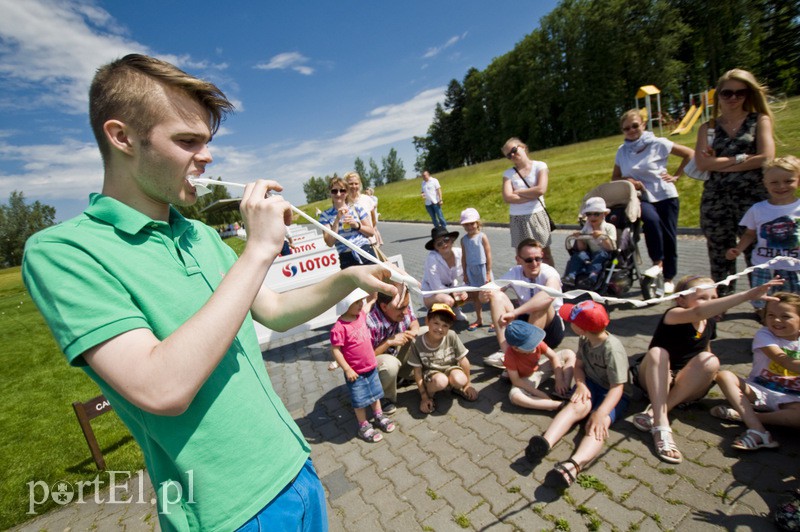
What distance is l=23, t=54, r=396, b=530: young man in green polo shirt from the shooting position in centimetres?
85

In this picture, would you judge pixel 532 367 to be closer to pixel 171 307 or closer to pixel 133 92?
pixel 171 307

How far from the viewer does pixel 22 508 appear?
3.57 metres

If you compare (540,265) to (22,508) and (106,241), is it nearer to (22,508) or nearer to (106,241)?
(106,241)

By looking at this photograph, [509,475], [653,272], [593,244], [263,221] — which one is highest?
[263,221]

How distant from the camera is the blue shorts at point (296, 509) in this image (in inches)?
45.6

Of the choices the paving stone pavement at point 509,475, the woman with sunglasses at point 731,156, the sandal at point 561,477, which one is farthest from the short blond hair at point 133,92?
the woman with sunglasses at point 731,156

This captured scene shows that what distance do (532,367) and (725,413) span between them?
1.52 meters

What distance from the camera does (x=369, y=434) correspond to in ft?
12.3

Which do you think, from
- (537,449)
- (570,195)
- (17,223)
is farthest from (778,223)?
(17,223)

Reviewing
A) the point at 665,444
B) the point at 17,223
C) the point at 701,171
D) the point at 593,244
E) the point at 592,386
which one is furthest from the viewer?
the point at 17,223

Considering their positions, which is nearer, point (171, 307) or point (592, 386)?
point (171, 307)

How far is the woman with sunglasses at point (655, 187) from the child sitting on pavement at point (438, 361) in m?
2.99

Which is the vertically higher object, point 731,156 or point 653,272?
point 731,156

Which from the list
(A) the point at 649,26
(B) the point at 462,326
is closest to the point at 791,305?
(B) the point at 462,326
